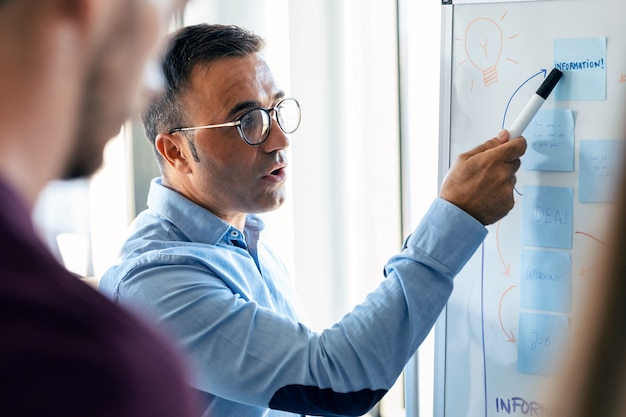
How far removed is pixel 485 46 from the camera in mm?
1412

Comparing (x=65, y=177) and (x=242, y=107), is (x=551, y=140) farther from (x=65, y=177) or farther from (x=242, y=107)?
(x=65, y=177)

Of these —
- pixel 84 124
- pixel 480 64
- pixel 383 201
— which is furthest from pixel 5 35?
pixel 383 201

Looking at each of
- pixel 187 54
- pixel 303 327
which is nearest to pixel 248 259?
pixel 303 327

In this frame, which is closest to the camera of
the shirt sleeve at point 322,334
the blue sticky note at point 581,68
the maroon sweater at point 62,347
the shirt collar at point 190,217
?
the maroon sweater at point 62,347

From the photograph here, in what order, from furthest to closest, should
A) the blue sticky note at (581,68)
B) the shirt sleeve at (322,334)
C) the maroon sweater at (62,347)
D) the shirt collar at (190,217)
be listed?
the shirt collar at (190,217) < the blue sticky note at (581,68) < the shirt sleeve at (322,334) < the maroon sweater at (62,347)

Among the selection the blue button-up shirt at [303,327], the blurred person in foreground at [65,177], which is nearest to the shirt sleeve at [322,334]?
the blue button-up shirt at [303,327]

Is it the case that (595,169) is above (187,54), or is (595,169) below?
below

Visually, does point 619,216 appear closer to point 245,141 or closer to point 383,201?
→ point 245,141

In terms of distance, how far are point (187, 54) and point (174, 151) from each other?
0.67ft

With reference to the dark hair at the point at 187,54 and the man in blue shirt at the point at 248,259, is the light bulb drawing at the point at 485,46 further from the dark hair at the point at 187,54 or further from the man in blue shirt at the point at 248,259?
the dark hair at the point at 187,54

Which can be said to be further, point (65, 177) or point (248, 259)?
point (248, 259)

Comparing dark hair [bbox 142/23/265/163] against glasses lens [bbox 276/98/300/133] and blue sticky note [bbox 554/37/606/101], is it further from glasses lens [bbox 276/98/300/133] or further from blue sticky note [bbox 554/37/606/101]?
blue sticky note [bbox 554/37/606/101]

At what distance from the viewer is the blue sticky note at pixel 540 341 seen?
139cm

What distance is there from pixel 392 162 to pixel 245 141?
88 cm
